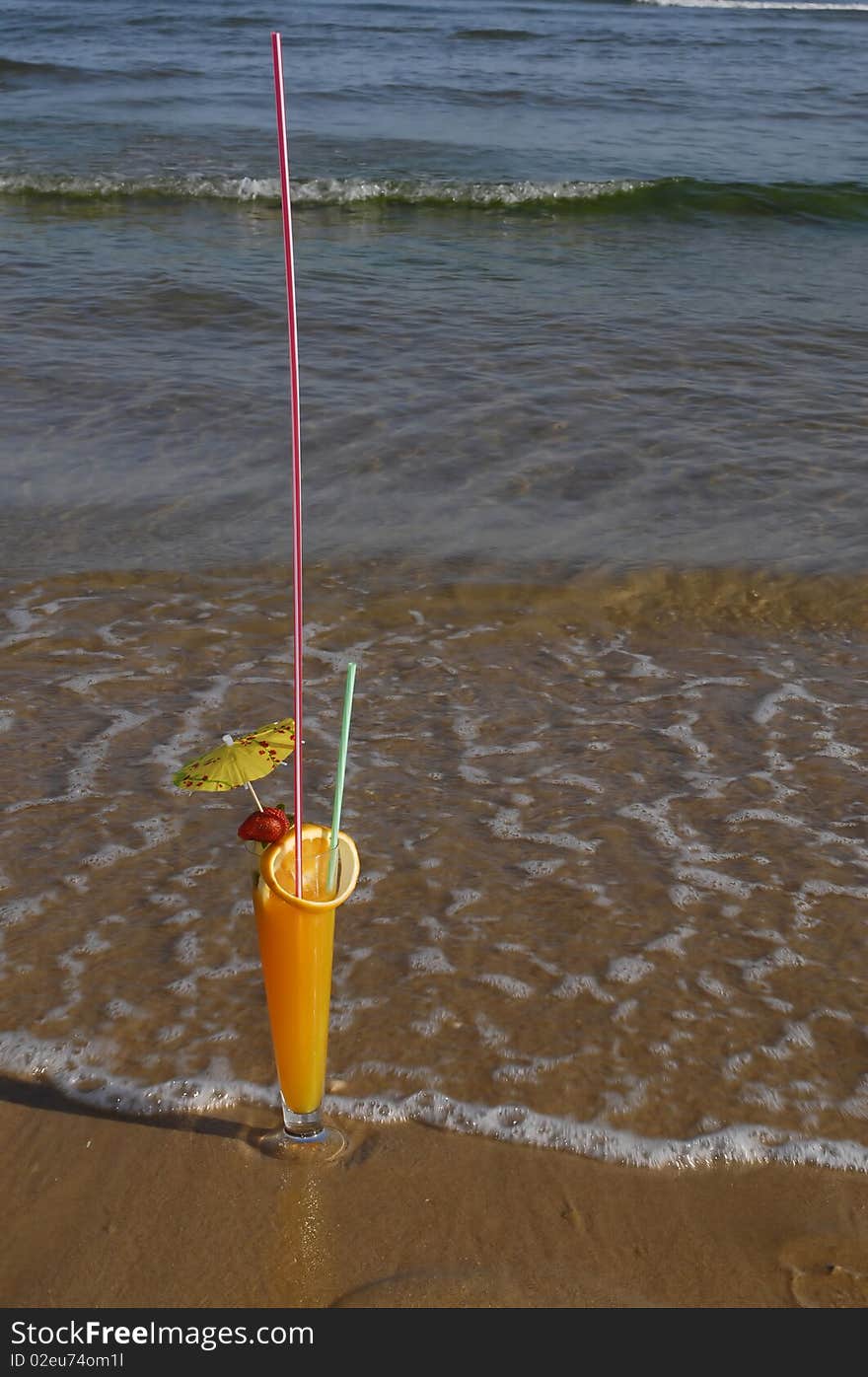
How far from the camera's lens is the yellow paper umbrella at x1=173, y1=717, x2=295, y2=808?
164cm

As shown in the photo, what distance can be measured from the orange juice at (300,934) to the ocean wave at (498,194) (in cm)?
892

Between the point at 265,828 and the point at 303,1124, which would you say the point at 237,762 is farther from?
the point at 303,1124

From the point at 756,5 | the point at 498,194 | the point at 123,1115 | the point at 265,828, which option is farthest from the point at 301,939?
the point at 756,5

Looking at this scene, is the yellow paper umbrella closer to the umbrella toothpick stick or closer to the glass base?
the umbrella toothpick stick

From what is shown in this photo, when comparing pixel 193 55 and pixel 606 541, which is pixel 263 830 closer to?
pixel 606 541

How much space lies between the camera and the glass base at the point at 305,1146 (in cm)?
202

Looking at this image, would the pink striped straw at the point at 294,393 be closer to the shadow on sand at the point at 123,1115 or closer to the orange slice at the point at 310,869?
the orange slice at the point at 310,869

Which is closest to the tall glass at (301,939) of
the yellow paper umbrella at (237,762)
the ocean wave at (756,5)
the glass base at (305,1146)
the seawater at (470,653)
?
the yellow paper umbrella at (237,762)

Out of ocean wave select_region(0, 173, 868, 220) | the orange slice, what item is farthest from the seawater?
the orange slice

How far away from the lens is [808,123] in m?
12.8

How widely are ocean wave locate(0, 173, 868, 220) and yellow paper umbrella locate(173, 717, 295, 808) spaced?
886cm

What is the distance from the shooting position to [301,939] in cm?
170
